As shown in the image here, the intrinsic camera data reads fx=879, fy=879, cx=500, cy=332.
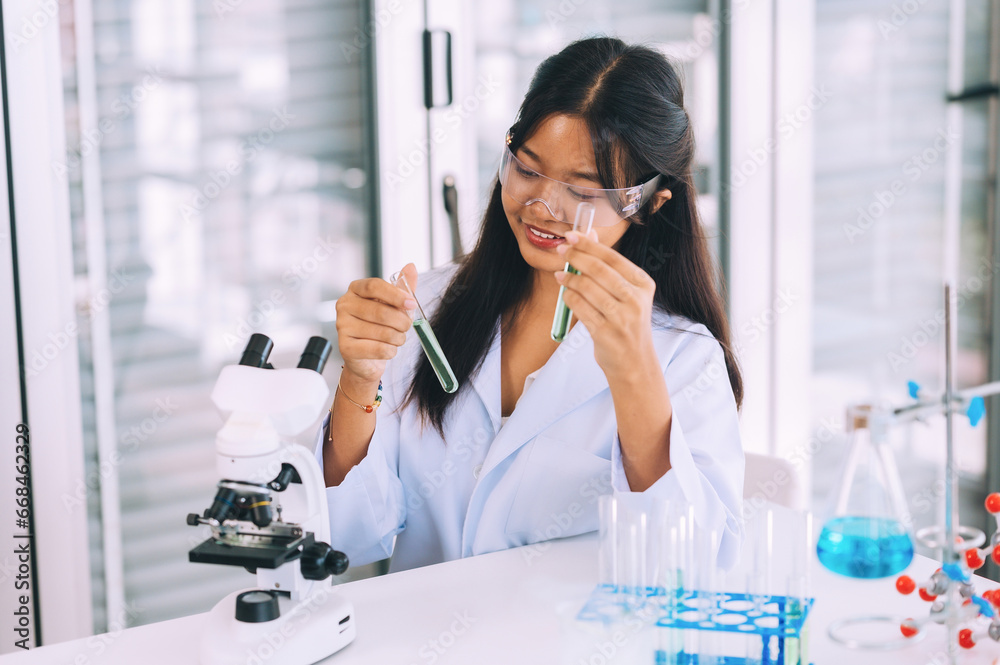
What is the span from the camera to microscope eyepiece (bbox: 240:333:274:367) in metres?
1.19

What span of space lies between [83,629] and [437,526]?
3.87ft

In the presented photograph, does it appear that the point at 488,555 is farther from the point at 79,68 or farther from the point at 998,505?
the point at 79,68

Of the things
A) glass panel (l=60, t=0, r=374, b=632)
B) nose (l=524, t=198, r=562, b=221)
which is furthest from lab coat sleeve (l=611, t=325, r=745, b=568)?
glass panel (l=60, t=0, r=374, b=632)

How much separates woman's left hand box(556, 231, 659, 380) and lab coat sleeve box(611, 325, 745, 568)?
0.16 m

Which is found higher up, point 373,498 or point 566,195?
point 566,195

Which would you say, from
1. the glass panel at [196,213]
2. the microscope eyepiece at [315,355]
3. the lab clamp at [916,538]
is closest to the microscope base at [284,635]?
the microscope eyepiece at [315,355]

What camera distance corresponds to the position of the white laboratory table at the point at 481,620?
1.22 metres

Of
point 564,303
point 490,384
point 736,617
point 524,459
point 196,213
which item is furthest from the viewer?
point 196,213

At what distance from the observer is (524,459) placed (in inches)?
66.7

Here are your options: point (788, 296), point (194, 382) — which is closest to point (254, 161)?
point (194, 382)

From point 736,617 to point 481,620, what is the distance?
0.40 m

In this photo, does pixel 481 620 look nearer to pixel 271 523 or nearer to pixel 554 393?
pixel 271 523

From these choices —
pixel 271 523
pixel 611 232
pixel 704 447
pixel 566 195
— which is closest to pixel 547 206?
pixel 566 195

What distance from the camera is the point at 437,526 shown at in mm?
1834
